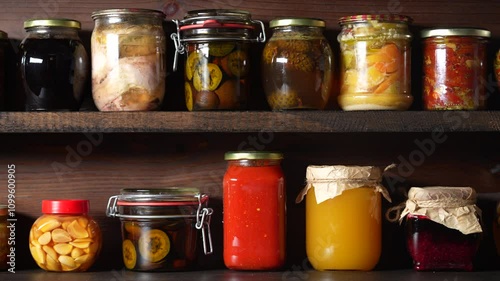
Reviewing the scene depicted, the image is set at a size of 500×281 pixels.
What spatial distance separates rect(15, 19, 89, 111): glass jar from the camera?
60.7 inches

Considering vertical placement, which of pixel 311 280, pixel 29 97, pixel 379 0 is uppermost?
pixel 379 0

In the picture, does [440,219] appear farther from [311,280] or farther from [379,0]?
[379,0]

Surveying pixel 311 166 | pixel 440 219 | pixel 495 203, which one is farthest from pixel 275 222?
pixel 495 203

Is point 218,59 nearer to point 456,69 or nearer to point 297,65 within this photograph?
point 297,65

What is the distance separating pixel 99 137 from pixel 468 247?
27.3 inches

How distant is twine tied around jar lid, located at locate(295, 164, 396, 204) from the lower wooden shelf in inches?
5.2

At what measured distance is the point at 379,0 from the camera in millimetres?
1669

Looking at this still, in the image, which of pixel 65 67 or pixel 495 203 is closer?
pixel 65 67

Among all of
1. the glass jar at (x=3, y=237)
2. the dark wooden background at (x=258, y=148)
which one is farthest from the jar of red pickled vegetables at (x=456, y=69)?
the glass jar at (x=3, y=237)

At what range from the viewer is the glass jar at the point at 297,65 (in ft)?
5.02

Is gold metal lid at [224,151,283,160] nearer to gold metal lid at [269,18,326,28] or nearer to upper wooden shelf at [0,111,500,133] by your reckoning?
upper wooden shelf at [0,111,500,133]

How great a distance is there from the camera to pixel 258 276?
1.53 metres

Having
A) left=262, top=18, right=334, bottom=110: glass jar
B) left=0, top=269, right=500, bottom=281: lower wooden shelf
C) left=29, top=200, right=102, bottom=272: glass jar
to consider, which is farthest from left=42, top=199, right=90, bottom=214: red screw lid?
left=262, top=18, right=334, bottom=110: glass jar

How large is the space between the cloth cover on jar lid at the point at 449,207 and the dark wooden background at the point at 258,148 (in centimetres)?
12
